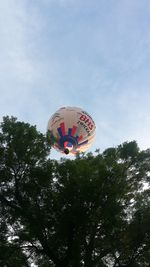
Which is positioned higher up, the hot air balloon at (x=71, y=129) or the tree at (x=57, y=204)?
the hot air balloon at (x=71, y=129)

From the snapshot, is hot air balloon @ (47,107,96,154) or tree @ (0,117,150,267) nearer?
tree @ (0,117,150,267)

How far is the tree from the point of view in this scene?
16953 mm

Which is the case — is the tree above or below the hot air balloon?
below

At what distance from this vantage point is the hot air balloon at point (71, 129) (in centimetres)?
2742

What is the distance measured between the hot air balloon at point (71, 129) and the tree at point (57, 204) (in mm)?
8501

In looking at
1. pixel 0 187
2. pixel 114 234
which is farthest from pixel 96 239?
pixel 0 187

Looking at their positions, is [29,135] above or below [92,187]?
above

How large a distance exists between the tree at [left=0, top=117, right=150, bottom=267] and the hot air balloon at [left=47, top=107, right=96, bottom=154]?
27.9ft

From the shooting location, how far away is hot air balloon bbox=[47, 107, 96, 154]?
27422 mm

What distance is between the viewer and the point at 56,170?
59.2 feet

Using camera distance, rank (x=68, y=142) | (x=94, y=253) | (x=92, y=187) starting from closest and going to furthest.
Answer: (x=92, y=187) < (x=94, y=253) < (x=68, y=142)

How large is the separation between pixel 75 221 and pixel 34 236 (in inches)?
77.7

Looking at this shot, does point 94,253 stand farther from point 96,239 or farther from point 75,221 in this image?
point 75,221

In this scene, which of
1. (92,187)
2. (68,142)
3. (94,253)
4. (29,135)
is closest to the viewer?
(92,187)
